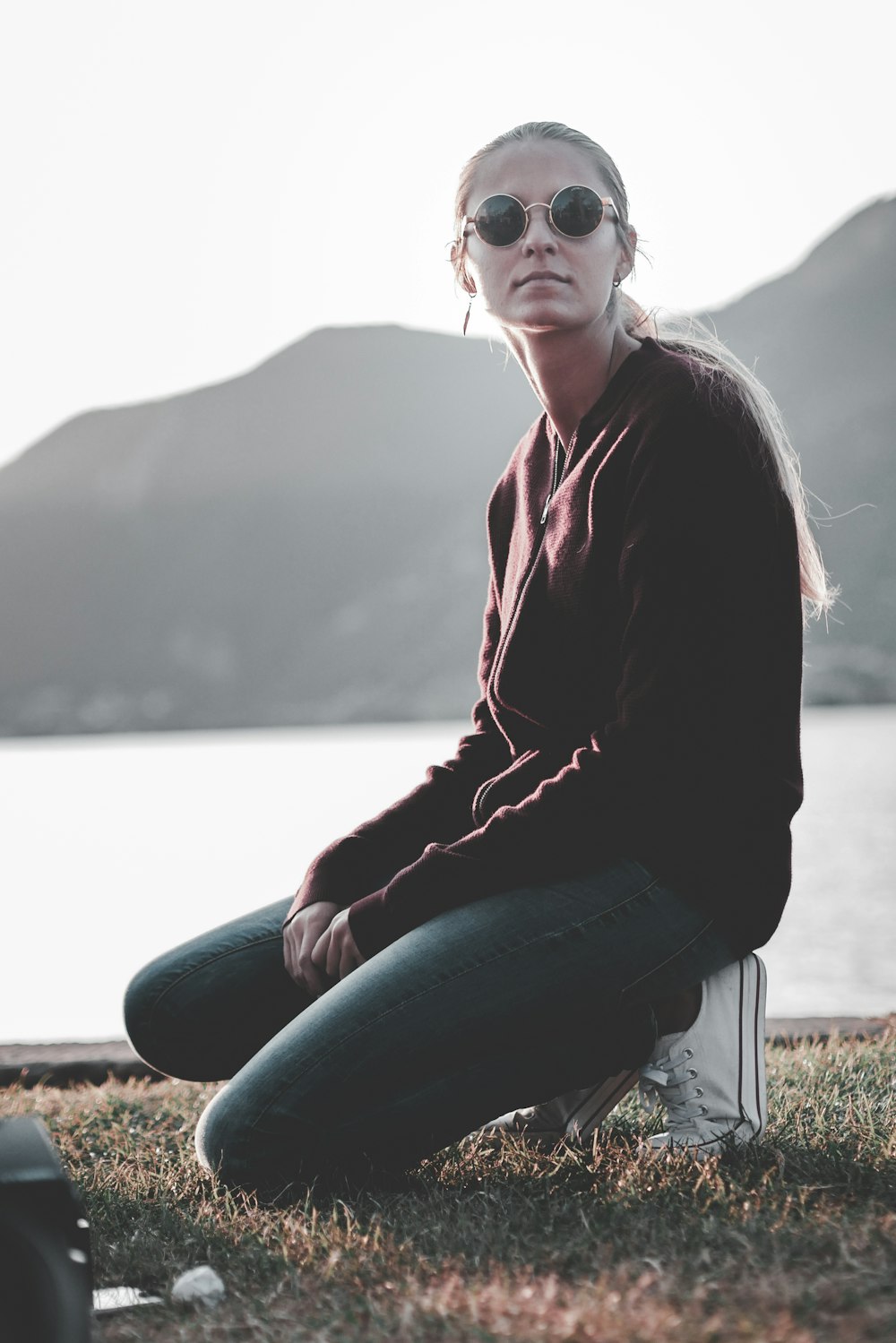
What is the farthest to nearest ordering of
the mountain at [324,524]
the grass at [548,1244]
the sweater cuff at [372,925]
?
the mountain at [324,524], the sweater cuff at [372,925], the grass at [548,1244]

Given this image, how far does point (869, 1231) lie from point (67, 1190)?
0.92 meters

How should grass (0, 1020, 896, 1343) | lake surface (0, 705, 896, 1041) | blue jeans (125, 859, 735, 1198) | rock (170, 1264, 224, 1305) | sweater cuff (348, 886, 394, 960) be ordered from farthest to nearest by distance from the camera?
lake surface (0, 705, 896, 1041) → sweater cuff (348, 886, 394, 960) → blue jeans (125, 859, 735, 1198) → rock (170, 1264, 224, 1305) → grass (0, 1020, 896, 1343)

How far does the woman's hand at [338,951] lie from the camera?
1980mm

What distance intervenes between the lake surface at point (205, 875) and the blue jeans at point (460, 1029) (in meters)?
1.78

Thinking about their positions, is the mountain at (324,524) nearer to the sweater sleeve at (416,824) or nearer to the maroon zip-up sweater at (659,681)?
the sweater sleeve at (416,824)

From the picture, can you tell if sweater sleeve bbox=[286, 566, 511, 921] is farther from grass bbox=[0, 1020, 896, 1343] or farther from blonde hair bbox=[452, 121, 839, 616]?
blonde hair bbox=[452, 121, 839, 616]

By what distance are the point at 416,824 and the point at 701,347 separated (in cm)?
95

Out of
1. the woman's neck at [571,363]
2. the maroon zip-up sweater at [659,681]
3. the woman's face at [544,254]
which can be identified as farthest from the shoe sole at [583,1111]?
the woman's face at [544,254]

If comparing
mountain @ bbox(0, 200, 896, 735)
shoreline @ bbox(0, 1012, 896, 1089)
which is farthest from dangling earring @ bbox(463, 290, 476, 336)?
mountain @ bbox(0, 200, 896, 735)

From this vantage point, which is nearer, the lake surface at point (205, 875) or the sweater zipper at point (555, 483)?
the sweater zipper at point (555, 483)

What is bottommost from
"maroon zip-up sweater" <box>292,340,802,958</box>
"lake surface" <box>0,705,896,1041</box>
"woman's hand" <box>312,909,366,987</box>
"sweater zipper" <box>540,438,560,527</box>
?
"lake surface" <box>0,705,896,1041</box>

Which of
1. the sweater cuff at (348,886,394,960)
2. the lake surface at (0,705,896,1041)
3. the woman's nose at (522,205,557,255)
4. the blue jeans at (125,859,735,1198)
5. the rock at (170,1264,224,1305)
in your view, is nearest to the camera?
the rock at (170,1264,224,1305)

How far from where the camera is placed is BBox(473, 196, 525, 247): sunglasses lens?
2070 millimetres

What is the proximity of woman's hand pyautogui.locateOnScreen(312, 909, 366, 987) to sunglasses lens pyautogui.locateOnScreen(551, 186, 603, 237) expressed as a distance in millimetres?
1144
